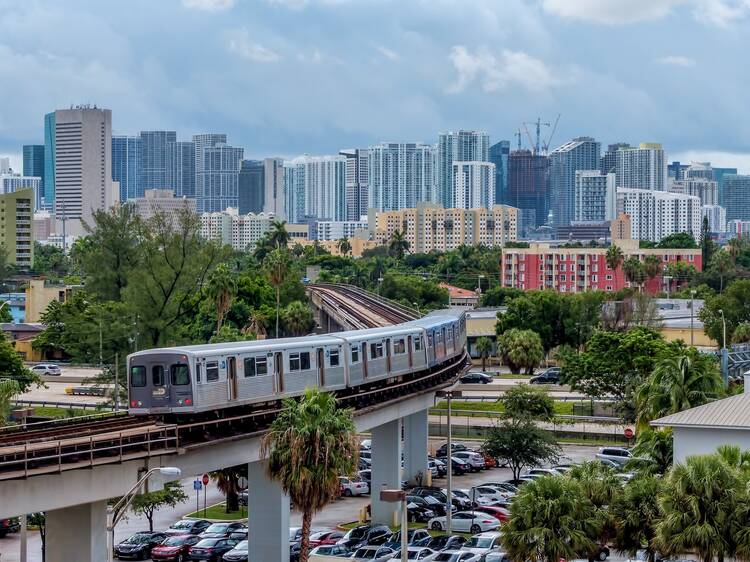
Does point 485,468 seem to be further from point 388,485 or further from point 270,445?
point 270,445

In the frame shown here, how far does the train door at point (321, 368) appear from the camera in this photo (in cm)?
5425

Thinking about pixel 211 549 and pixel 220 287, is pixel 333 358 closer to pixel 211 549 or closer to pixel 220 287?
pixel 211 549

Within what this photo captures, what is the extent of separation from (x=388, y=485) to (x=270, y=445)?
69.8 feet

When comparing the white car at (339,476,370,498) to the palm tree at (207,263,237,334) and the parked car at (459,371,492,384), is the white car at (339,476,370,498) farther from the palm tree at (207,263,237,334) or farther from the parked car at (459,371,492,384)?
the parked car at (459,371,492,384)

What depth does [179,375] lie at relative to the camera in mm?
45562

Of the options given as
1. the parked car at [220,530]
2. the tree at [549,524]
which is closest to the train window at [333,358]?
the parked car at [220,530]

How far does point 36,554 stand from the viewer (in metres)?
58.8

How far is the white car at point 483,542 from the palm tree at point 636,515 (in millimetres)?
10145

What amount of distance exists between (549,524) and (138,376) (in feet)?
43.8

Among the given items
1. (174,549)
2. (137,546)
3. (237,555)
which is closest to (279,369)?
(237,555)

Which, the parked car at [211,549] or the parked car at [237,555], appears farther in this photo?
the parked car at [211,549]

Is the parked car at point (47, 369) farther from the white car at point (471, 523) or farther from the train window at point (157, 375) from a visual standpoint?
the train window at point (157, 375)

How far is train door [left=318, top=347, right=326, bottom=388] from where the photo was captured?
5425cm

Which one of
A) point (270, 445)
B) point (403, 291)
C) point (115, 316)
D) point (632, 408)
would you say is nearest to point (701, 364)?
point (270, 445)
